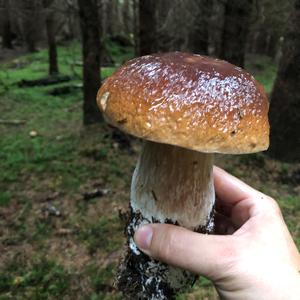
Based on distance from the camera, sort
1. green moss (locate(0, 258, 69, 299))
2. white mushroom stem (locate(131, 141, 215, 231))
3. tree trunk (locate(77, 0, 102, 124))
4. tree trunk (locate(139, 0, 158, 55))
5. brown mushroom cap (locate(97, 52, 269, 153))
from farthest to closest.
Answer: tree trunk (locate(77, 0, 102, 124)) < tree trunk (locate(139, 0, 158, 55)) < green moss (locate(0, 258, 69, 299)) < white mushroom stem (locate(131, 141, 215, 231)) < brown mushroom cap (locate(97, 52, 269, 153))

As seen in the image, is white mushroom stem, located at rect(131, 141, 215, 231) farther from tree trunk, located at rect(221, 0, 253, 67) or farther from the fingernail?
tree trunk, located at rect(221, 0, 253, 67)

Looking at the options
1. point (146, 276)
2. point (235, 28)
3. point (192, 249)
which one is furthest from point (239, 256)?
point (235, 28)

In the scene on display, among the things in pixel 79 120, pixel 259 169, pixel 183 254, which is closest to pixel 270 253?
pixel 183 254

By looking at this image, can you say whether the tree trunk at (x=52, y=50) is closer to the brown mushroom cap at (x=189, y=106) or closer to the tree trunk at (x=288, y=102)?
the tree trunk at (x=288, y=102)

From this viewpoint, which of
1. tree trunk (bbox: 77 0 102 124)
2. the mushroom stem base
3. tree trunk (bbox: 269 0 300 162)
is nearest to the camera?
the mushroom stem base

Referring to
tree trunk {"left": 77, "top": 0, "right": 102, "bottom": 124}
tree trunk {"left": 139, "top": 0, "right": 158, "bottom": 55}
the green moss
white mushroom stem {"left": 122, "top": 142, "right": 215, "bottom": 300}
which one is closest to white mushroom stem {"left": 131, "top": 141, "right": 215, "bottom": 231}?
white mushroom stem {"left": 122, "top": 142, "right": 215, "bottom": 300}

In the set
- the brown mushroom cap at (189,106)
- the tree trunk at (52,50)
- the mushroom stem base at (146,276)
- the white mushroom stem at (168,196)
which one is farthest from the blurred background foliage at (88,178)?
the tree trunk at (52,50)

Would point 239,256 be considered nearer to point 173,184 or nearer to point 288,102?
point 173,184
